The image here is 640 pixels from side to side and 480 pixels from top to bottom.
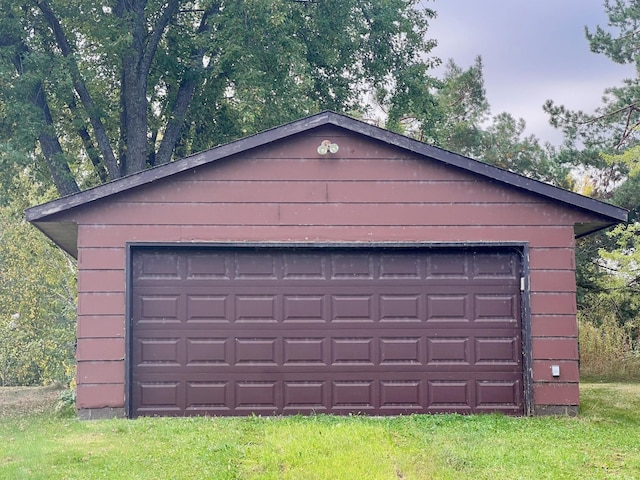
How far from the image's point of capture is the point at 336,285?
10516 millimetres

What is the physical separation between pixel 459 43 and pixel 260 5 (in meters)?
16.9

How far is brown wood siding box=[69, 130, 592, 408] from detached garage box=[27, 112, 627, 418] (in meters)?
0.02

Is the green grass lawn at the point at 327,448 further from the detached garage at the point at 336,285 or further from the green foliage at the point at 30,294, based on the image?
the green foliage at the point at 30,294

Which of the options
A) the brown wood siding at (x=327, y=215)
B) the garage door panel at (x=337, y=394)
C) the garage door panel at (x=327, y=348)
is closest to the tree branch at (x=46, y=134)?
the brown wood siding at (x=327, y=215)

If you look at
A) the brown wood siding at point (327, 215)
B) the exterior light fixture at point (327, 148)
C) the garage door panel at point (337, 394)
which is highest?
the exterior light fixture at point (327, 148)

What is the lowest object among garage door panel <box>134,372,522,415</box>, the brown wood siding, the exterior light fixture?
garage door panel <box>134,372,522,415</box>

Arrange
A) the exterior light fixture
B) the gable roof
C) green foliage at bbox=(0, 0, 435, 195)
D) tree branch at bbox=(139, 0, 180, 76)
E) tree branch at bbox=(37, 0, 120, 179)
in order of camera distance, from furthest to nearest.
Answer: tree branch at bbox=(139, 0, 180, 76), tree branch at bbox=(37, 0, 120, 179), green foliage at bbox=(0, 0, 435, 195), the exterior light fixture, the gable roof

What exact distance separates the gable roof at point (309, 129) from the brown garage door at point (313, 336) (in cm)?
93

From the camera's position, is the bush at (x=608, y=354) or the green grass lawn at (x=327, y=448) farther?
the bush at (x=608, y=354)

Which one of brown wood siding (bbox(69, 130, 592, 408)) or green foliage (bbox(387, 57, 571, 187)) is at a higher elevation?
green foliage (bbox(387, 57, 571, 187))

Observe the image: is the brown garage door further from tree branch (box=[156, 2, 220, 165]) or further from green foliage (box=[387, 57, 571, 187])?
green foliage (box=[387, 57, 571, 187])

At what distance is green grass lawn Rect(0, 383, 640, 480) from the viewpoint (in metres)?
6.69

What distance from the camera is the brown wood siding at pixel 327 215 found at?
1030 cm

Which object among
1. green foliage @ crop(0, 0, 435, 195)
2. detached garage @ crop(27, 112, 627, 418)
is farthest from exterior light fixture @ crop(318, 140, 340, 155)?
green foliage @ crop(0, 0, 435, 195)
